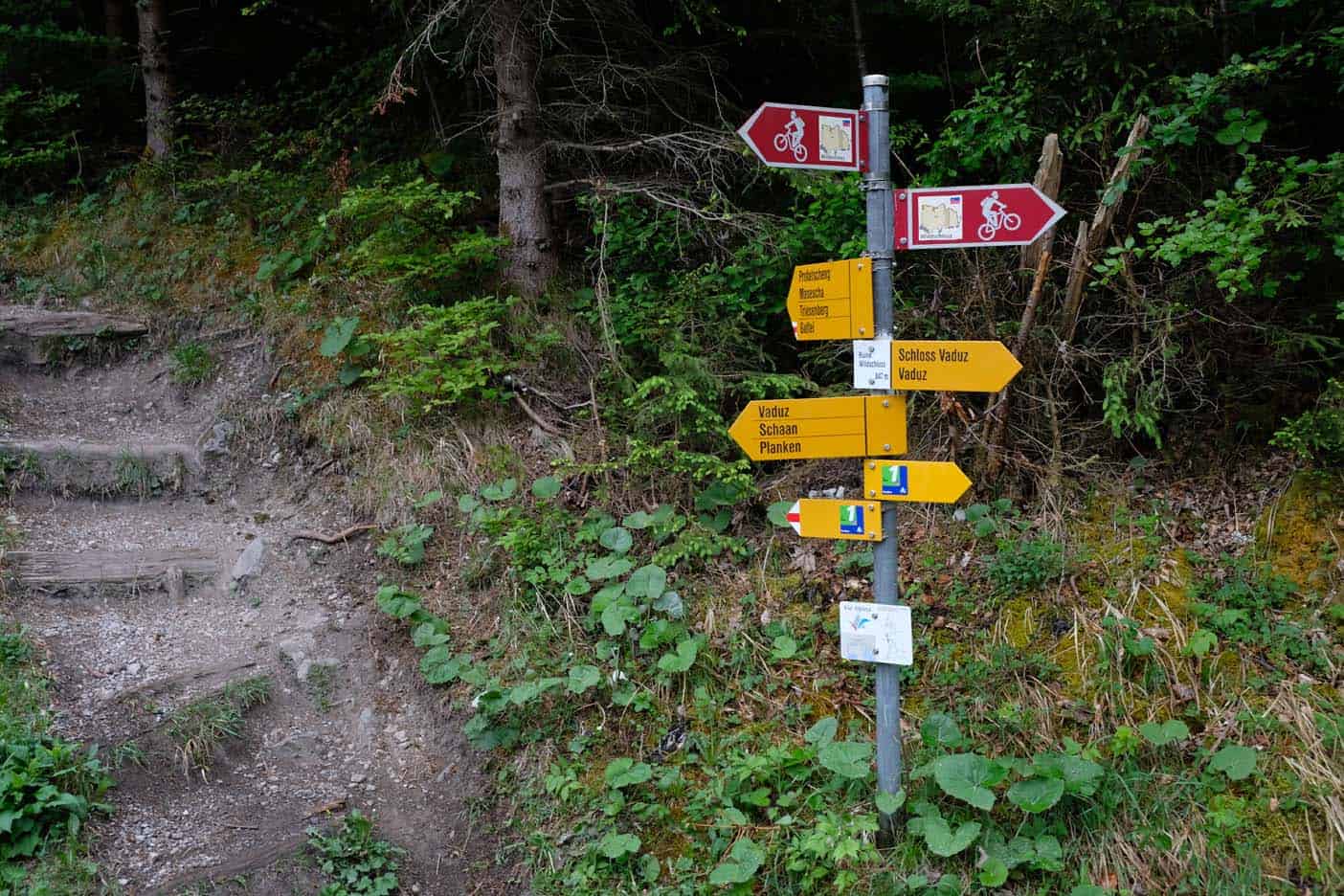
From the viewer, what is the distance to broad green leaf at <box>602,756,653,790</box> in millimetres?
4293

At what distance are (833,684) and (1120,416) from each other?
6.74 ft

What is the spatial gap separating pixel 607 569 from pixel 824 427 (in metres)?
2.05

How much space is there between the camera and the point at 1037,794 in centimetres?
370

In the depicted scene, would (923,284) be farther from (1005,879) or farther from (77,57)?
(77,57)

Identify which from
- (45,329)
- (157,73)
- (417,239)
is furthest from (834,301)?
(157,73)

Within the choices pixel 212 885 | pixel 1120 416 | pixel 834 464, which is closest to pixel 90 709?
pixel 212 885

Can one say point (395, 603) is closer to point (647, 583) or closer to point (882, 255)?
point (647, 583)

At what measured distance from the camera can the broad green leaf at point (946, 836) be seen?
11.7 ft

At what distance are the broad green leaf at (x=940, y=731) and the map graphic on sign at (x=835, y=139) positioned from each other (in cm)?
247

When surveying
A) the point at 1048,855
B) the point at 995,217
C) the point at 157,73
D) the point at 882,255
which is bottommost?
the point at 1048,855

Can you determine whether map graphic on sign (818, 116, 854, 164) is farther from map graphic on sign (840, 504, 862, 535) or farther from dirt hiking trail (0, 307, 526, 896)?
dirt hiking trail (0, 307, 526, 896)

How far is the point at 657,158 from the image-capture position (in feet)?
24.2

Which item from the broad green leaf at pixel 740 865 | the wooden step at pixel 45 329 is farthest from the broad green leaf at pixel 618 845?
the wooden step at pixel 45 329

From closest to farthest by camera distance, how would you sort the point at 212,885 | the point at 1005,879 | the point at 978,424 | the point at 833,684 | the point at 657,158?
the point at 1005,879 → the point at 212,885 → the point at 833,684 → the point at 978,424 → the point at 657,158
